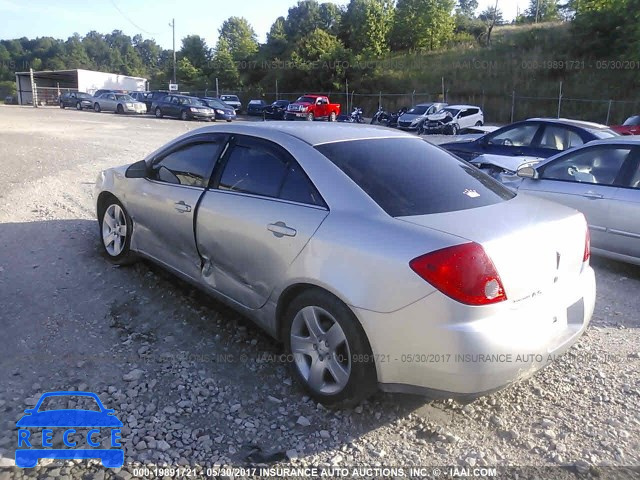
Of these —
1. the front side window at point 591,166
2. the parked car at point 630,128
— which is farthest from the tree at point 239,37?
the front side window at point 591,166

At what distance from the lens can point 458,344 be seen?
2.56 meters

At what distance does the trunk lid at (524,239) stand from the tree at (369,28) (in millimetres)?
55681

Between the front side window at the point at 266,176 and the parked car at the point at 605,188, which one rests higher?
the front side window at the point at 266,176

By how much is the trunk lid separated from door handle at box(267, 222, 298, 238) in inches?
26.6

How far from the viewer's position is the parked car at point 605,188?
5.35m

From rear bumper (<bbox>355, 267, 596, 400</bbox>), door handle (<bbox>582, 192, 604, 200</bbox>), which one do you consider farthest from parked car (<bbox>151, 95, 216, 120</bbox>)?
rear bumper (<bbox>355, 267, 596, 400</bbox>)

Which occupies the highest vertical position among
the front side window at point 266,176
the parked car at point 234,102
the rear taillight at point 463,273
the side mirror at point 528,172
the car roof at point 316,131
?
the parked car at point 234,102

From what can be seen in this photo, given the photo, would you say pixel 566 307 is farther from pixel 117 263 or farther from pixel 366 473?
pixel 117 263

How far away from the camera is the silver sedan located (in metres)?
2.61

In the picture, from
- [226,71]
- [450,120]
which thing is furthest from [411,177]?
[226,71]

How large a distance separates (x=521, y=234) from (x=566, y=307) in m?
0.55

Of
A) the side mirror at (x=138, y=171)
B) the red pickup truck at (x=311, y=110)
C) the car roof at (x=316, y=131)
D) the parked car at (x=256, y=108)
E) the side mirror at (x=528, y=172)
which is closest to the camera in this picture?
the car roof at (x=316, y=131)

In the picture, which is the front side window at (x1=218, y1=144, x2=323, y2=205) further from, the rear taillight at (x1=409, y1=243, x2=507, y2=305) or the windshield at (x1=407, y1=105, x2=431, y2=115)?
the windshield at (x1=407, y1=105, x2=431, y2=115)

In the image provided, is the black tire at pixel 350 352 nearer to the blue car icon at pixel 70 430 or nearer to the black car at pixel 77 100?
the blue car icon at pixel 70 430
